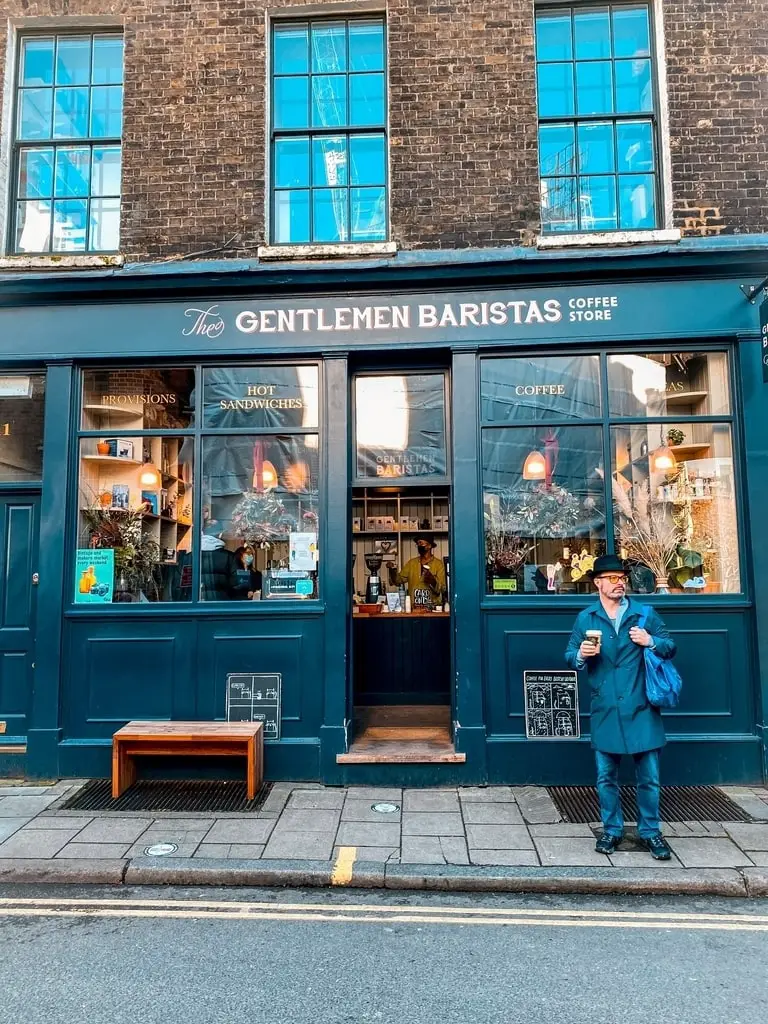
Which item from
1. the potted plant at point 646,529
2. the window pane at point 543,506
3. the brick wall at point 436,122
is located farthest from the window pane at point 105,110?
the potted plant at point 646,529

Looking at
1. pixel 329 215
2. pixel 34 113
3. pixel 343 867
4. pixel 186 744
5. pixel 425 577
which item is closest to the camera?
pixel 343 867

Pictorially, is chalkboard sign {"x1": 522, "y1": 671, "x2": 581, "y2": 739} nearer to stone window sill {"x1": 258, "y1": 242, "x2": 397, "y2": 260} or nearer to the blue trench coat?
the blue trench coat

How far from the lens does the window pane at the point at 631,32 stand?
7.20 meters

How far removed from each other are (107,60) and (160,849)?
803 cm

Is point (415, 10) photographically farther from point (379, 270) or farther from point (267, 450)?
point (267, 450)

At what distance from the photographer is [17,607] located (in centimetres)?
697

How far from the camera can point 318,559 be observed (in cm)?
674

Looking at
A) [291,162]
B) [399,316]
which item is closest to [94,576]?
[399,316]

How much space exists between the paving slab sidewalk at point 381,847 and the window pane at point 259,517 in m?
2.04

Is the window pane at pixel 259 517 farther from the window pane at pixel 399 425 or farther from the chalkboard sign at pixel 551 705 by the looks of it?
the chalkboard sign at pixel 551 705

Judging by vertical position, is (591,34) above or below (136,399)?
above

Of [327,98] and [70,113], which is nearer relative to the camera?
[327,98]

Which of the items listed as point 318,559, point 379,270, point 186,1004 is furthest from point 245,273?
point 186,1004

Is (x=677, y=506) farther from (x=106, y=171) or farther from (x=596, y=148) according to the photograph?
(x=106, y=171)
